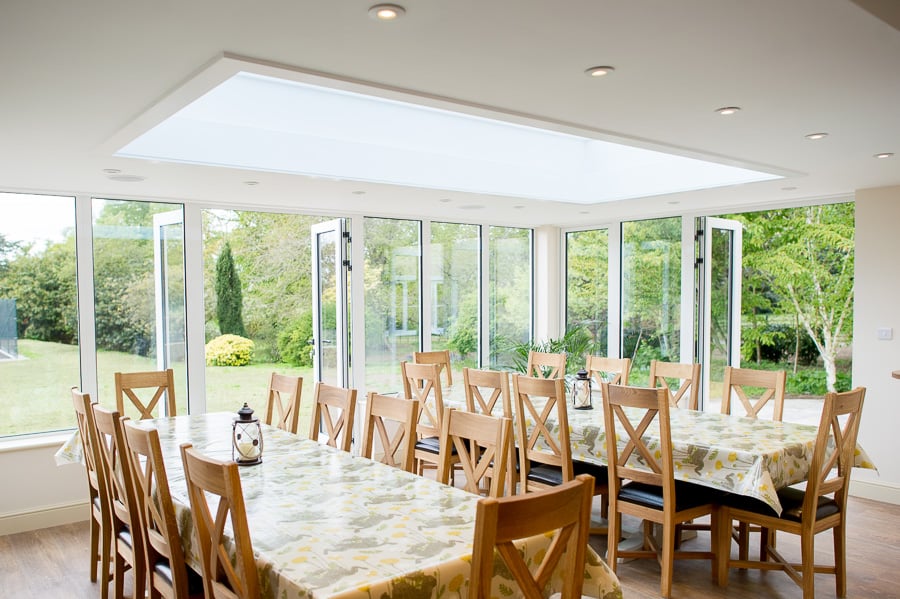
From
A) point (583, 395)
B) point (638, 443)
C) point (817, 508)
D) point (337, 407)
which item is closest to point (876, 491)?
point (817, 508)

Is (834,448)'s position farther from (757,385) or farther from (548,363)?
(548,363)

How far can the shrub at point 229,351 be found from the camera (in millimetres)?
11148

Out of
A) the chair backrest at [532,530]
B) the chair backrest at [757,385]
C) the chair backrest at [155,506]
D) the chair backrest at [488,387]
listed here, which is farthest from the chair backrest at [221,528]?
the chair backrest at [757,385]

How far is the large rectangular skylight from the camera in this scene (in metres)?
4.12

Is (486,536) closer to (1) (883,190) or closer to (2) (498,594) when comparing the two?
(2) (498,594)

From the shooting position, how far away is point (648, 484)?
3736 millimetres

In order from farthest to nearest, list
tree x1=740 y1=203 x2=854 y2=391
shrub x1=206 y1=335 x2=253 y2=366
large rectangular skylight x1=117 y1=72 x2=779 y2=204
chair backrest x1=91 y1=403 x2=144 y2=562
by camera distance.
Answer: shrub x1=206 y1=335 x2=253 y2=366
tree x1=740 y1=203 x2=854 y2=391
large rectangular skylight x1=117 y1=72 x2=779 y2=204
chair backrest x1=91 y1=403 x2=144 y2=562

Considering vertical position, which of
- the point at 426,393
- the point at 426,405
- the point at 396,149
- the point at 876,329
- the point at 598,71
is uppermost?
the point at 396,149

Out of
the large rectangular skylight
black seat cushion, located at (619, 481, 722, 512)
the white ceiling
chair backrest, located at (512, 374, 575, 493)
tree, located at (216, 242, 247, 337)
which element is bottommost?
black seat cushion, located at (619, 481, 722, 512)

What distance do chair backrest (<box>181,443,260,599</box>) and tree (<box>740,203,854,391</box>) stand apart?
9.83 m

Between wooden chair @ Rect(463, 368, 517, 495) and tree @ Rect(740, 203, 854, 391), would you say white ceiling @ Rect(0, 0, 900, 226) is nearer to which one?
wooden chair @ Rect(463, 368, 517, 495)

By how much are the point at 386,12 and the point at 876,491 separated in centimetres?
541

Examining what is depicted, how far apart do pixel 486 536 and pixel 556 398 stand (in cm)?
240

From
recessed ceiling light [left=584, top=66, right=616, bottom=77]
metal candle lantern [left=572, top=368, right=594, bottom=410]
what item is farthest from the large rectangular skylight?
metal candle lantern [left=572, top=368, right=594, bottom=410]
